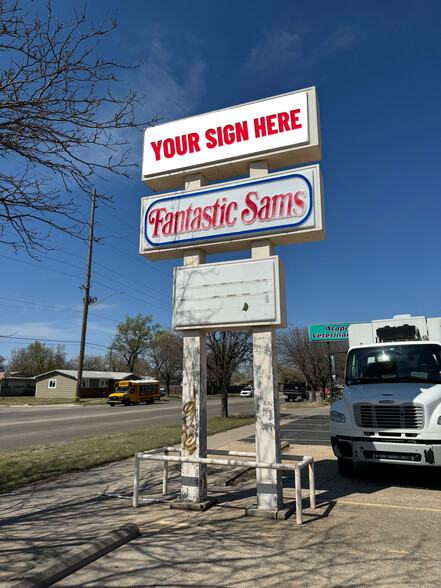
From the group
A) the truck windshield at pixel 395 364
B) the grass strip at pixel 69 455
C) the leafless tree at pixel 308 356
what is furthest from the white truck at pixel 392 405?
the leafless tree at pixel 308 356

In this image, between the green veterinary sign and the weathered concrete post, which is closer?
the weathered concrete post

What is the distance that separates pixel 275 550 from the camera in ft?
13.6

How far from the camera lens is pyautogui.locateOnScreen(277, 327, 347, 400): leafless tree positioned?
38.6 meters

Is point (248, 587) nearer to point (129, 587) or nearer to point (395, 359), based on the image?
point (129, 587)

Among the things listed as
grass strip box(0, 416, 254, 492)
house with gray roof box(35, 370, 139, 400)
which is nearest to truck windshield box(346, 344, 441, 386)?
grass strip box(0, 416, 254, 492)

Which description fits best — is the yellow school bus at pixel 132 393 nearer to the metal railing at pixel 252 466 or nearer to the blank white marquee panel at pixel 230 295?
the metal railing at pixel 252 466

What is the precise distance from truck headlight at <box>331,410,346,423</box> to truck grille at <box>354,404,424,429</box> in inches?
10.0

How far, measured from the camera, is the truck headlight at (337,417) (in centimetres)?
727

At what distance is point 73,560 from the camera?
373cm

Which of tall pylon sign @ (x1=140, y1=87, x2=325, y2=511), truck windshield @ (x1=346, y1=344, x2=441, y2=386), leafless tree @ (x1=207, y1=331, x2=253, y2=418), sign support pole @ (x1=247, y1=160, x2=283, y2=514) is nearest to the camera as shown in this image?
sign support pole @ (x1=247, y1=160, x2=283, y2=514)

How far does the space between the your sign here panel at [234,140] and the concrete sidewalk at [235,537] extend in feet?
17.5

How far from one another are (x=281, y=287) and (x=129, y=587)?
4012 mm

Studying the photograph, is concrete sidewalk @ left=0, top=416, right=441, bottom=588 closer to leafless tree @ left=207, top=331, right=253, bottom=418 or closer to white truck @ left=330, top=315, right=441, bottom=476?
white truck @ left=330, top=315, right=441, bottom=476

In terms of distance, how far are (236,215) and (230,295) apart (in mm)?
1298
